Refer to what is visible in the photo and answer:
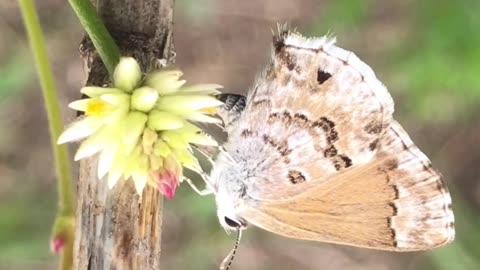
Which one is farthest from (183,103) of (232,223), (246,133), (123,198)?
(232,223)

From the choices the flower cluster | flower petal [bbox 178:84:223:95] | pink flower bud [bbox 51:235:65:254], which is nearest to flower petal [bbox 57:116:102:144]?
the flower cluster

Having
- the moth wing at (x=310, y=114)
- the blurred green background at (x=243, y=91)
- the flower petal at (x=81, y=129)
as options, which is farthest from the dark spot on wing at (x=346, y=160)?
the blurred green background at (x=243, y=91)

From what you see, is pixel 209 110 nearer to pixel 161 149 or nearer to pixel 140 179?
pixel 161 149

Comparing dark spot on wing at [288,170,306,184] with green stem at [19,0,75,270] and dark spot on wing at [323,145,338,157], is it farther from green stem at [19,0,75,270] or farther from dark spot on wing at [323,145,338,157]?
green stem at [19,0,75,270]

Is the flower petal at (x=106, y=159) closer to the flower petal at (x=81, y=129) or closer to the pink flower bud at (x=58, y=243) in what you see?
the flower petal at (x=81, y=129)

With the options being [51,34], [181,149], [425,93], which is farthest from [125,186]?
Answer: [51,34]

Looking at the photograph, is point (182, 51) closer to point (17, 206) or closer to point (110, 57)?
point (17, 206)
